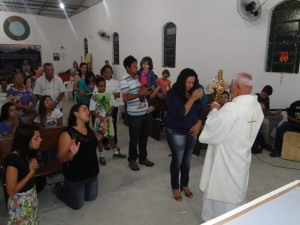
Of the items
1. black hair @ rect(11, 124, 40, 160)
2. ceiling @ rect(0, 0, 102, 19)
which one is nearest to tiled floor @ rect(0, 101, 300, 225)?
black hair @ rect(11, 124, 40, 160)

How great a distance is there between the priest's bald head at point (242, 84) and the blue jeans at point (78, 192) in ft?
6.35

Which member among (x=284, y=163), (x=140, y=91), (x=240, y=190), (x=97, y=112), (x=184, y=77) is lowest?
(x=284, y=163)

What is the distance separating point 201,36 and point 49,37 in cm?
1142

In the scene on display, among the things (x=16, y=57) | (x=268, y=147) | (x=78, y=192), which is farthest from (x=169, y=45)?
(x=16, y=57)

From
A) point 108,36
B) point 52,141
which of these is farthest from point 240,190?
point 108,36

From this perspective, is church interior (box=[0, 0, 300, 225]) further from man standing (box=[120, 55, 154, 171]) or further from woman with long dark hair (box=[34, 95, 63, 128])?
woman with long dark hair (box=[34, 95, 63, 128])

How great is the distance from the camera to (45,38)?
50.6 feet

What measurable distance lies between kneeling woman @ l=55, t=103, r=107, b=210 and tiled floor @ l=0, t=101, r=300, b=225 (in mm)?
188

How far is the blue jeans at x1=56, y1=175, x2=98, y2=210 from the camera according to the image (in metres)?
3.04

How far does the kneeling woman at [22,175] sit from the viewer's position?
224 cm

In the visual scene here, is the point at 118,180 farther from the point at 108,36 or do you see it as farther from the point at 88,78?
the point at 108,36

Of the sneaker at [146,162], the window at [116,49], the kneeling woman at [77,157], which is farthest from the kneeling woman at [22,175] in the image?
the window at [116,49]

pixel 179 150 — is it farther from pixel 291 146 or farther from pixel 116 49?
pixel 116 49

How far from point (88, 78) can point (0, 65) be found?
1151 centimetres
